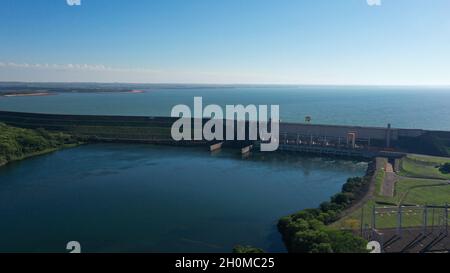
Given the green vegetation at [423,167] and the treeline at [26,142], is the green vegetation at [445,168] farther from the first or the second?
the treeline at [26,142]

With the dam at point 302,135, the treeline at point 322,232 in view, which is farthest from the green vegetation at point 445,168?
the treeline at point 322,232

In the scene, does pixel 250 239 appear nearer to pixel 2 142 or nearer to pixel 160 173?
pixel 160 173

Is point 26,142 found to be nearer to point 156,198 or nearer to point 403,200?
point 156,198

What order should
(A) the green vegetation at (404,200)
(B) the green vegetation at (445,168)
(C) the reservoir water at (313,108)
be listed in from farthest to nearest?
(C) the reservoir water at (313,108) < (B) the green vegetation at (445,168) < (A) the green vegetation at (404,200)

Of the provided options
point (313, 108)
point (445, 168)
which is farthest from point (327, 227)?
point (313, 108)

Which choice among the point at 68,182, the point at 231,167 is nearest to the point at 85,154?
the point at 68,182

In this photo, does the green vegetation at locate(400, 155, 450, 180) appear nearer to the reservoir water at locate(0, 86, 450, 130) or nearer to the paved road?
the paved road

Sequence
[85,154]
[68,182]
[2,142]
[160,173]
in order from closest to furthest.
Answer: [68,182] < [160,173] < [2,142] < [85,154]
